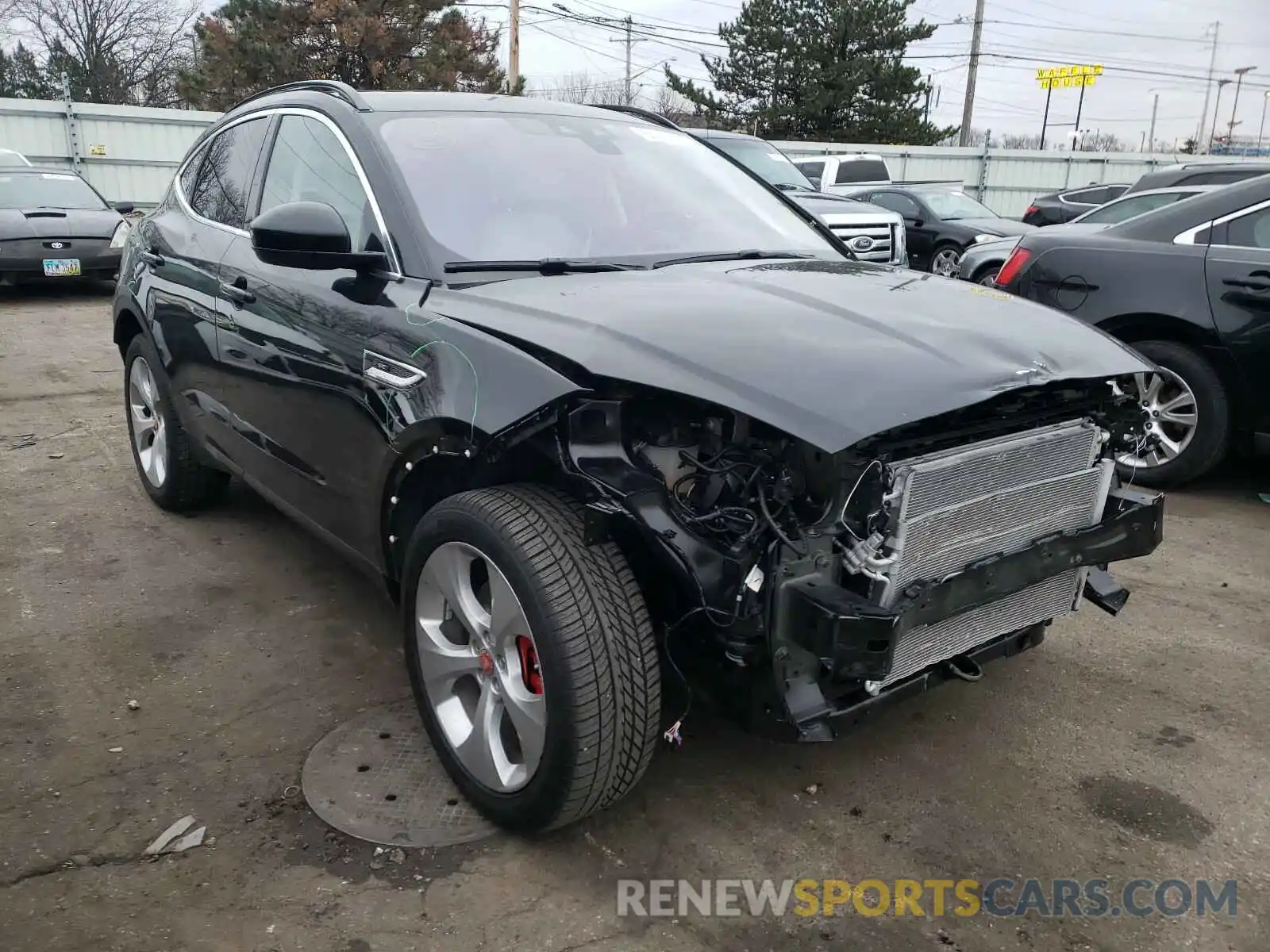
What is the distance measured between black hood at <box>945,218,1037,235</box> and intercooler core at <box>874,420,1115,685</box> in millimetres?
12447

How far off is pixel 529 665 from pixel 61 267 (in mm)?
10907

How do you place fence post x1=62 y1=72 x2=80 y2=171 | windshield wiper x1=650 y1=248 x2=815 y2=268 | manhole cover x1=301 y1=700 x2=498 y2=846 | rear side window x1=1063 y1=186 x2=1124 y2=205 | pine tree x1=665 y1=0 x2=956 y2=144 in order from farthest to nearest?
pine tree x1=665 y1=0 x2=956 y2=144 → fence post x1=62 y1=72 x2=80 y2=171 → rear side window x1=1063 y1=186 x2=1124 y2=205 → windshield wiper x1=650 y1=248 x2=815 y2=268 → manhole cover x1=301 y1=700 x2=498 y2=846

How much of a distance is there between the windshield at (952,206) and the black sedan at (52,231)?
1109cm

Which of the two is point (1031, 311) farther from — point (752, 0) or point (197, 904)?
point (752, 0)

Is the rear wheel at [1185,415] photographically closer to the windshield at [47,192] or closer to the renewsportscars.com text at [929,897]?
the renewsportscars.com text at [929,897]

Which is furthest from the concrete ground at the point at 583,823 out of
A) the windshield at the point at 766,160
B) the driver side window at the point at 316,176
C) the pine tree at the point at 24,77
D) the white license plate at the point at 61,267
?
the pine tree at the point at 24,77

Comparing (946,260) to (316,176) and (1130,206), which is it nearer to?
(1130,206)

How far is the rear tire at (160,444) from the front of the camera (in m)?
4.36

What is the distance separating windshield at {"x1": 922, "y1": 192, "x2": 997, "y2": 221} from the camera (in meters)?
15.1

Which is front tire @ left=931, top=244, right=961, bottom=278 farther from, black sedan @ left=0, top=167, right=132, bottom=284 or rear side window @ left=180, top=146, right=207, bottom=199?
rear side window @ left=180, top=146, right=207, bottom=199

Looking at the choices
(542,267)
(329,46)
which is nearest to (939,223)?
(542,267)

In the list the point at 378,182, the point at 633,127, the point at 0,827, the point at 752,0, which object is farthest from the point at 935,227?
the point at 752,0

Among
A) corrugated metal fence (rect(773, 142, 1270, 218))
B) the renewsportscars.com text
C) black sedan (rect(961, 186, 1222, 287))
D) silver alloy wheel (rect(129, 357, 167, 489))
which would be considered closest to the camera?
the renewsportscars.com text

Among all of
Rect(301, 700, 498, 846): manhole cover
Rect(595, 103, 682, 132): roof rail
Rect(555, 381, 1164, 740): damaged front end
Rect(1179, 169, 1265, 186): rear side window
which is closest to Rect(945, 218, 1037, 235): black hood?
Rect(1179, 169, 1265, 186): rear side window
